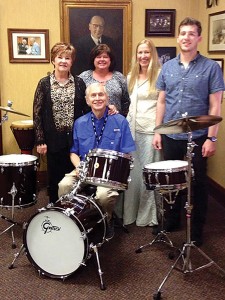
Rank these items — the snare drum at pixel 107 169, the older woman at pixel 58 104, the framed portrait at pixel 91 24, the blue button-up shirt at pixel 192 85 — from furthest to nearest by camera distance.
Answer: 1. the framed portrait at pixel 91 24
2. the older woman at pixel 58 104
3. the blue button-up shirt at pixel 192 85
4. the snare drum at pixel 107 169

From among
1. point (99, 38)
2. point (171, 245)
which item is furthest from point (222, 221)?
point (99, 38)

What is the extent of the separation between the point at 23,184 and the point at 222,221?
67.6 inches

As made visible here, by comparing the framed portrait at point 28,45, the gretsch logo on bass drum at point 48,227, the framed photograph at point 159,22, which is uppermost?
the framed photograph at point 159,22

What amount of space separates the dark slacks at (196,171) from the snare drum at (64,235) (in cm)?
76

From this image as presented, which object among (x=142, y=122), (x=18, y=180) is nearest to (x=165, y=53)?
(x=142, y=122)

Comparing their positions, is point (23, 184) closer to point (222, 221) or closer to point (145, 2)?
point (222, 221)

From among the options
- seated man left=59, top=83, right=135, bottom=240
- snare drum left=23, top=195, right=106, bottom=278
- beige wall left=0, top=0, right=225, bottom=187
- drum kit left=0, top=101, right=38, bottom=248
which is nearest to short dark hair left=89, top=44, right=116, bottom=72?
seated man left=59, top=83, right=135, bottom=240

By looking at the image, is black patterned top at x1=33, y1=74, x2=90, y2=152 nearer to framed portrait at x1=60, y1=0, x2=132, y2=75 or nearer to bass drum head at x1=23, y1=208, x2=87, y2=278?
bass drum head at x1=23, y1=208, x2=87, y2=278

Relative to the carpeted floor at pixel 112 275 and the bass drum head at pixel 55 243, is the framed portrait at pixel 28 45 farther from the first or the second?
the bass drum head at pixel 55 243

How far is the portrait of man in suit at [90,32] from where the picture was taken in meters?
3.95

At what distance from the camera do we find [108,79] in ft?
10.3

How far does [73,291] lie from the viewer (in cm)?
232

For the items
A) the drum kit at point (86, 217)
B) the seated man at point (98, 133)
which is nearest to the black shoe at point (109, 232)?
the seated man at point (98, 133)

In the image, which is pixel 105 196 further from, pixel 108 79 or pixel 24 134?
pixel 24 134
